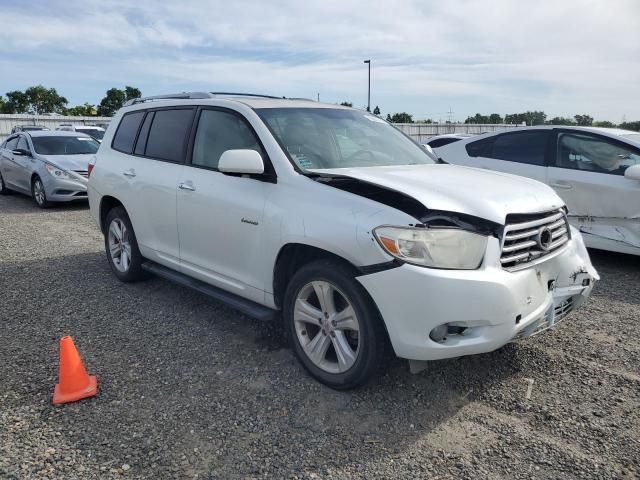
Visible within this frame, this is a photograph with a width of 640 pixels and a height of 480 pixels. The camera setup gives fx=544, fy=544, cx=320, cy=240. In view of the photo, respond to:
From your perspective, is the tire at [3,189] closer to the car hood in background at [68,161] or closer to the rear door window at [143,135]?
the car hood in background at [68,161]

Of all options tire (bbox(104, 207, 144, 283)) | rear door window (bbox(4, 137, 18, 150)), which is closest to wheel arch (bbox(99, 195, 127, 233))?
tire (bbox(104, 207, 144, 283))

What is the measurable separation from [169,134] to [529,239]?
3185 mm

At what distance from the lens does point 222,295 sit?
13.5 feet

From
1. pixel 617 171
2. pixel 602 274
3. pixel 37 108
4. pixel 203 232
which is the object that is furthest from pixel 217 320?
pixel 37 108

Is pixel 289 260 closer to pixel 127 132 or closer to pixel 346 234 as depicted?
pixel 346 234

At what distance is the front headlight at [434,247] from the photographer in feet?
9.55

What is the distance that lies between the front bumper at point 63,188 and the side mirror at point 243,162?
840cm

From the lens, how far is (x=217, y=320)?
461 centimetres

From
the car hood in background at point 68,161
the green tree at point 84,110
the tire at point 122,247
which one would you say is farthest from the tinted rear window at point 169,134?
the green tree at point 84,110

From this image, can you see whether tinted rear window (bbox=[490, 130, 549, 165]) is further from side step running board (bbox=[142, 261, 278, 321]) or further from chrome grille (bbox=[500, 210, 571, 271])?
side step running board (bbox=[142, 261, 278, 321])

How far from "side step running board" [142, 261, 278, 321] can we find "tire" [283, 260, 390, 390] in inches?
10.0

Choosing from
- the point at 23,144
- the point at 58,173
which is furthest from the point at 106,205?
the point at 23,144

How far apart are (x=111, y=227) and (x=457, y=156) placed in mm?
4652

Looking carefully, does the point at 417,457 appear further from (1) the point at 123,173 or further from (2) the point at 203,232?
(1) the point at 123,173
